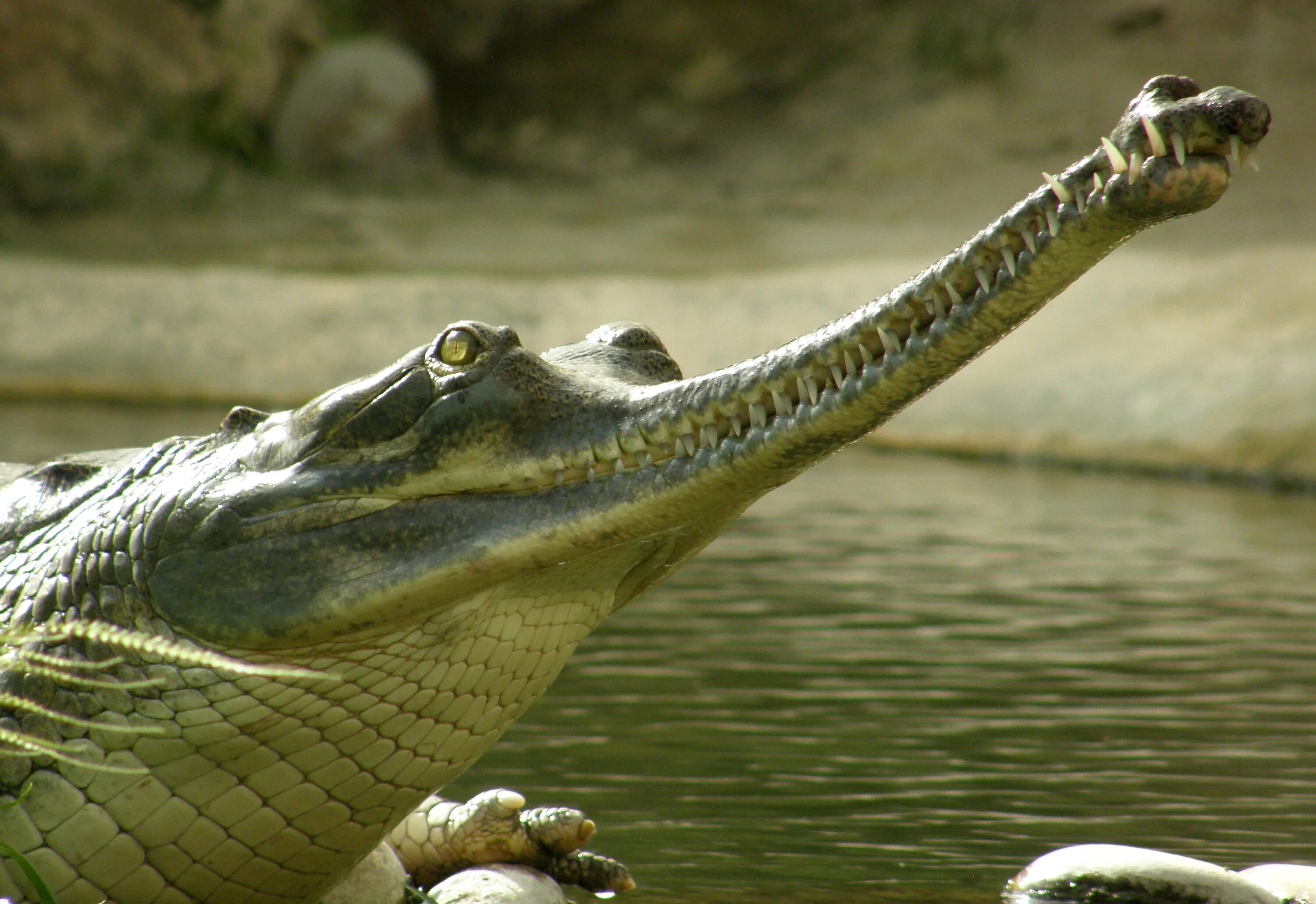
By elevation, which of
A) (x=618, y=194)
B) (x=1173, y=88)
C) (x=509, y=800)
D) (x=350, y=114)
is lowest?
(x=509, y=800)

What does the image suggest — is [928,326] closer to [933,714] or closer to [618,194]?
[933,714]

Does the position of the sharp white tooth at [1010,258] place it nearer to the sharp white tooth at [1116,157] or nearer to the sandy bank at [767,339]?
the sharp white tooth at [1116,157]

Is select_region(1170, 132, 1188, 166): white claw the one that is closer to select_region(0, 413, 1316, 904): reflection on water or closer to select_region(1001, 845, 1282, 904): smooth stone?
select_region(1001, 845, 1282, 904): smooth stone

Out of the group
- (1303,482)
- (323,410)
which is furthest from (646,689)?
(1303,482)

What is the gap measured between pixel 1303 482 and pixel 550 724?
6083 millimetres

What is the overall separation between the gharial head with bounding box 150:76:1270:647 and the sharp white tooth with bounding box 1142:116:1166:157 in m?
0.20

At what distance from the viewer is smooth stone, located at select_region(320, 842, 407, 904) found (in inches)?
117

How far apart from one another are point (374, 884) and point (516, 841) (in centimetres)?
27

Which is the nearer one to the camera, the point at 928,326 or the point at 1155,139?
the point at 1155,139

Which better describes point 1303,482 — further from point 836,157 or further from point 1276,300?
point 836,157

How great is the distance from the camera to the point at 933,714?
4414 millimetres

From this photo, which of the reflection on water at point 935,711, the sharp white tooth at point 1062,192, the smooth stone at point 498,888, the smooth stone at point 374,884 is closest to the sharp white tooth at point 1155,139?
the sharp white tooth at point 1062,192

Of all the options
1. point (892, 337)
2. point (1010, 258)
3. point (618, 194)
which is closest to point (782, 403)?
point (892, 337)

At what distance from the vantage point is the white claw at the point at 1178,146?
1842mm
